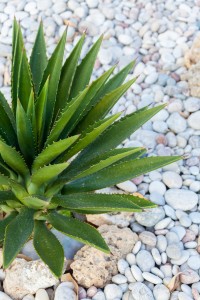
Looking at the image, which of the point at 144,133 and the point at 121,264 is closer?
the point at 121,264

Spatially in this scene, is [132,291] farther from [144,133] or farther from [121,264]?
[144,133]

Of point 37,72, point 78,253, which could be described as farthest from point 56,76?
point 78,253

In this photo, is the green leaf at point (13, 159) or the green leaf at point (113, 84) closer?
the green leaf at point (13, 159)

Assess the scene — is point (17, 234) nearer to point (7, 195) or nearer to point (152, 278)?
point (7, 195)

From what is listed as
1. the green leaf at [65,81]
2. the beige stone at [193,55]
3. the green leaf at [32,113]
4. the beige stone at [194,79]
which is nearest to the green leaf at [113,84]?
the green leaf at [65,81]

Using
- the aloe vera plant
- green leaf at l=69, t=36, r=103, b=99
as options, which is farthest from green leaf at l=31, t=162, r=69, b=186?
A: green leaf at l=69, t=36, r=103, b=99

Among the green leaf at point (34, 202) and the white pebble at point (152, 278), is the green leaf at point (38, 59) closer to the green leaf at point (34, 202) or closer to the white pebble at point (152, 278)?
the green leaf at point (34, 202)

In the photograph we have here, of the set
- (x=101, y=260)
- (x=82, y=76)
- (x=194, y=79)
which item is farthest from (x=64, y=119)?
(x=194, y=79)
